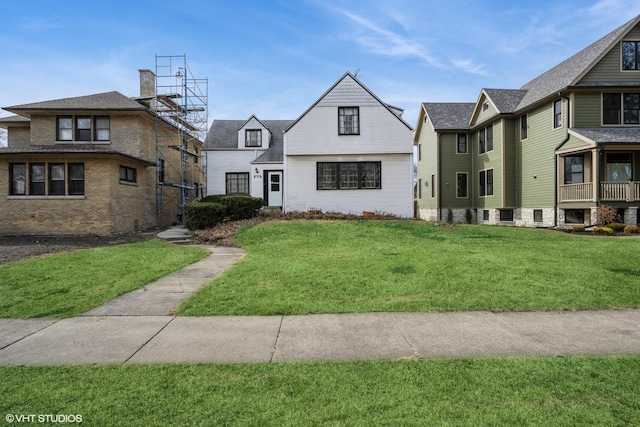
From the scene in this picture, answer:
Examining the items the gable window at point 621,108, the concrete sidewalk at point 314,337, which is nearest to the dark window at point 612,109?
the gable window at point 621,108

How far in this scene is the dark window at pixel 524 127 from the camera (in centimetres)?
2194

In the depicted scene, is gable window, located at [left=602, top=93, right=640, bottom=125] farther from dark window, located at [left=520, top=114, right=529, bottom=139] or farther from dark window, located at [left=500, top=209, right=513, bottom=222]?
dark window, located at [left=500, top=209, right=513, bottom=222]

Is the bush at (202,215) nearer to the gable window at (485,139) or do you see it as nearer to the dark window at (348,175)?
the dark window at (348,175)

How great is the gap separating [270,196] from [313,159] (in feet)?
19.6

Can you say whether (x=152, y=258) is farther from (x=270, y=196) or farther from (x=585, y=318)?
(x=270, y=196)

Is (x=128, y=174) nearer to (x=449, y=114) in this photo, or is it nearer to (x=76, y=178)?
(x=76, y=178)

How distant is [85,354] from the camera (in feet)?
13.2

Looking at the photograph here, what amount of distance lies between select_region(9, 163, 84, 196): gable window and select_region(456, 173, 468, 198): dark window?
23841 mm

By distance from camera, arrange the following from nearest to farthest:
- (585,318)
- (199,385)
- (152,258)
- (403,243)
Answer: (199,385) < (585,318) < (152,258) < (403,243)

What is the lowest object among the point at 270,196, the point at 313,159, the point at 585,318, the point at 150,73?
the point at 585,318

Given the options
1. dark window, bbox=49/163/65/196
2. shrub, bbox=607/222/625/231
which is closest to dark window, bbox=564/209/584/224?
shrub, bbox=607/222/625/231

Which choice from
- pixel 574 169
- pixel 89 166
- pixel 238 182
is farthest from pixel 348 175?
pixel 89 166

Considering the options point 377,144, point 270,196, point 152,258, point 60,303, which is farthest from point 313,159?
point 60,303

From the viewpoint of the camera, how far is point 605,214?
16.3 m
